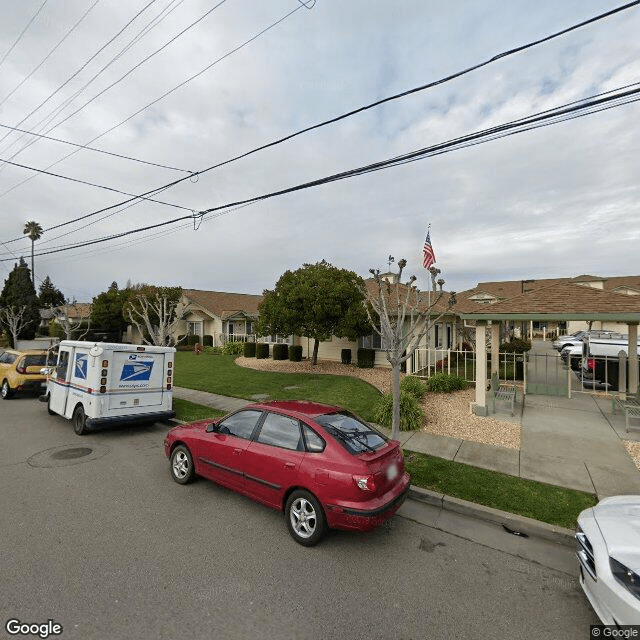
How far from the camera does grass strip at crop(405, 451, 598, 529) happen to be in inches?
194

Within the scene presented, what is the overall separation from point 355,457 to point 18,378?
1385 cm

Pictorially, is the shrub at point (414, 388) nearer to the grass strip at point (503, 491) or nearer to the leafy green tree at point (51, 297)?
the grass strip at point (503, 491)

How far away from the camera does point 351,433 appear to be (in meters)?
4.75

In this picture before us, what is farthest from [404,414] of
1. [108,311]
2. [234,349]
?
[108,311]

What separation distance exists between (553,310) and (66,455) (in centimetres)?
1175

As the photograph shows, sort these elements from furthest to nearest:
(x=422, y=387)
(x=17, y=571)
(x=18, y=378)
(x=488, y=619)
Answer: (x=18, y=378), (x=422, y=387), (x=17, y=571), (x=488, y=619)

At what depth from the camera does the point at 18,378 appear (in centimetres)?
1267

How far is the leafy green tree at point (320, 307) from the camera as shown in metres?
17.0

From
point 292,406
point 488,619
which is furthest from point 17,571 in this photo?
point 488,619

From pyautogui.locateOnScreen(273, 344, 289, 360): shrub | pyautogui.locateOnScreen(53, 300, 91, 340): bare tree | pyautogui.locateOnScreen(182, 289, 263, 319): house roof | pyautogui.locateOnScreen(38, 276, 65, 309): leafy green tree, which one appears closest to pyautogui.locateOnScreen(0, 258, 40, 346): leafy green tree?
pyautogui.locateOnScreen(38, 276, 65, 309): leafy green tree

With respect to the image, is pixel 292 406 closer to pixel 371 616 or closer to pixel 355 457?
pixel 355 457

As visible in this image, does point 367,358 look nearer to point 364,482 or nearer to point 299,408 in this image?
point 299,408

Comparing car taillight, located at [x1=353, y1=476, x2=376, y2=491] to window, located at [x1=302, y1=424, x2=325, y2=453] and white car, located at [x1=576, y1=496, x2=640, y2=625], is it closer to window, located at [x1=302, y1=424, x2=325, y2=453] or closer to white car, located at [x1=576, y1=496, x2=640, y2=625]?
window, located at [x1=302, y1=424, x2=325, y2=453]

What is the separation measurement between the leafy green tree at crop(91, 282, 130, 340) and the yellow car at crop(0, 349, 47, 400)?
22547 mm
